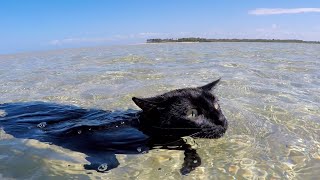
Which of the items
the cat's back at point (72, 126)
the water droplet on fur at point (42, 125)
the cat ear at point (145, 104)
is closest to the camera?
the cat ear at point (145, 104)

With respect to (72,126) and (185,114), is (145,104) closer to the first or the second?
(185,114)

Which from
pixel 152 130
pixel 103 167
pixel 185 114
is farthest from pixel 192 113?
pixel 103 167

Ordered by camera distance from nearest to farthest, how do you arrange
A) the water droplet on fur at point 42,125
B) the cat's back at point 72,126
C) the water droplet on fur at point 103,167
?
the water droplet on fur at point 103,167 < the cat's back at point 72,126 < the water droplet on fur at point 42,125

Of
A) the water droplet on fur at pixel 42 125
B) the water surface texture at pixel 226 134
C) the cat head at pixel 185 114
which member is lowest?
the water surface texture at pixel 226 134

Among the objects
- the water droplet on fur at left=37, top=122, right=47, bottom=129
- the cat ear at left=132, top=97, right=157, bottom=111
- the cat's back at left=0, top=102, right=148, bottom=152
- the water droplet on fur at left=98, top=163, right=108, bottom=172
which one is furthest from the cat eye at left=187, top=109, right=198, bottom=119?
the water droplet on fur at left=37, top=122, right=47, bottom=129

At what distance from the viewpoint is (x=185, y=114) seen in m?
5.12

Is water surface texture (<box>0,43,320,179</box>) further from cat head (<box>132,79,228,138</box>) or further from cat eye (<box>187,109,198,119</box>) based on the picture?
cat eye (<box>187,109,198,119</box>)

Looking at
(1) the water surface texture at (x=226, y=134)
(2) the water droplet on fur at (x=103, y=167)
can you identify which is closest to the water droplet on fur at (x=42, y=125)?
(1) the water surface texture at (x=226, y=134)

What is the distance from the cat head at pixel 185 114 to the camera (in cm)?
512

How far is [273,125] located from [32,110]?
15.5ft

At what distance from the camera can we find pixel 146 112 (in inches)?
214

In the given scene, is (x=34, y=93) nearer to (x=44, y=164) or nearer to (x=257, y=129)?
(x=44, y=164)

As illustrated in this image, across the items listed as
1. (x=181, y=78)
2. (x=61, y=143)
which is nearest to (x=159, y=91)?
(x=181, y=78)

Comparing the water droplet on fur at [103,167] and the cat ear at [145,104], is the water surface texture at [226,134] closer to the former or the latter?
the water droplet on fur at [103,167]
